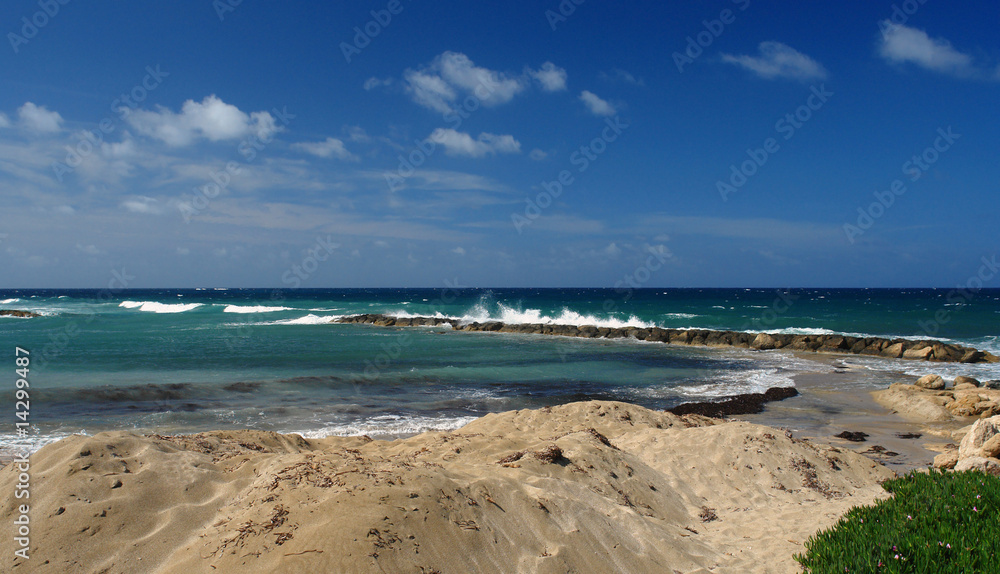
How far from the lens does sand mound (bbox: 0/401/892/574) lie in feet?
13.9

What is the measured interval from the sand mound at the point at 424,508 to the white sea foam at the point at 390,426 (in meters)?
3.68

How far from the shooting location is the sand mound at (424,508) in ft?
13.9

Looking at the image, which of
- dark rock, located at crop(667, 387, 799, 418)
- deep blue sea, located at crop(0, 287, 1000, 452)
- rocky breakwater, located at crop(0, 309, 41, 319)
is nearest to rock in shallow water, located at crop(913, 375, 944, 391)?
deep blue sea, located at crop(0, 287, 1000, 452)

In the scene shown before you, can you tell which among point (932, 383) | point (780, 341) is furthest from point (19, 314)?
point (932, 383)

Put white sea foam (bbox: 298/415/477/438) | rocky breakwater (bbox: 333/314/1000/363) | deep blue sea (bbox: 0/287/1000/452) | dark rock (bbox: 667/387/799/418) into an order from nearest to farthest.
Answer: white sea foam (bbox: 298/415/477/438)
deep blue sea (bbox: 0/287/1000/452)
dark rock (bbox: 667/387/799/418)
rocky breakwater (bbox: 333/314/1000/363)

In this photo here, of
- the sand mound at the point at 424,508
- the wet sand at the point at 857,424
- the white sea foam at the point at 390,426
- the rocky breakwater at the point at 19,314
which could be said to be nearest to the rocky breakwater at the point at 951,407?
the wet sand at the point at 857,424

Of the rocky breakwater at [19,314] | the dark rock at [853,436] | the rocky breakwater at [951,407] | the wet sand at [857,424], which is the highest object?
the rocky breakwater at [19,314]

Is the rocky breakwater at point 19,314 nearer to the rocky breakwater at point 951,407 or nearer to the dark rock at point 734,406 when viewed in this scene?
the dark rock at point 734,406

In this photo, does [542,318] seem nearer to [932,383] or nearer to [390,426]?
[932,383]

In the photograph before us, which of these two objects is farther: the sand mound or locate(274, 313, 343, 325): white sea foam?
locate(274, 313, 343, 325): white sea foam

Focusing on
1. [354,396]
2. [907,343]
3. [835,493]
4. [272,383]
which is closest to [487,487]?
[835,493]

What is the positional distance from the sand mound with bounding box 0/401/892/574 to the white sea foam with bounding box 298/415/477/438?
368cm

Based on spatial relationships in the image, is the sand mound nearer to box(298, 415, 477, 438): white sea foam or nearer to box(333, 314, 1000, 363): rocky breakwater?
box(298, 415, 477, 438): white sea foam

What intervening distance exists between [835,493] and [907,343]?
24621mm
